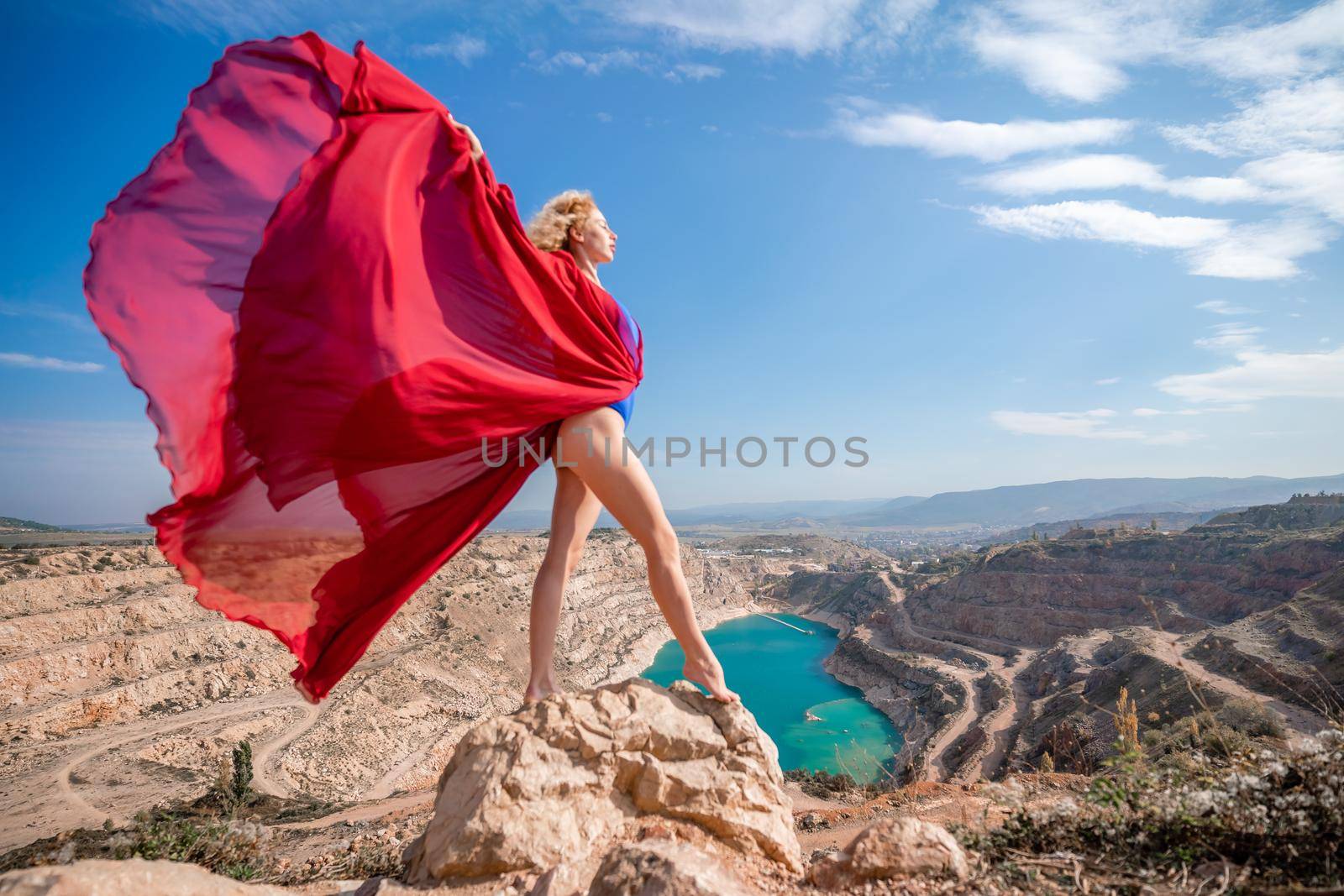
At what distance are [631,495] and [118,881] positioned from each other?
1916mm

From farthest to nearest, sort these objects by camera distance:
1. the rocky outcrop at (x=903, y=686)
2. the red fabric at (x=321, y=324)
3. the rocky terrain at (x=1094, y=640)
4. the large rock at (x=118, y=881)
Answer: the rocky outcrop at (x=903, y=686)
the rocky terrain at (x=1094, y=640)
the red fabric at (x=321, y=324)
the large rock at (x=118, y=881)

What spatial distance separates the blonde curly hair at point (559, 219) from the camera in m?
2.88

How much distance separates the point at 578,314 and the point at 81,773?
74.7ft

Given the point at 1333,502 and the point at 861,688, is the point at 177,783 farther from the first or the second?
the point at 1333,502

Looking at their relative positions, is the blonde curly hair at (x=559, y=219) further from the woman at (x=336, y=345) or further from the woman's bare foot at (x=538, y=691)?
the woman's bare foot at (x=538, y=691)

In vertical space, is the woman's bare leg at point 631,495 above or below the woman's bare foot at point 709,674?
above

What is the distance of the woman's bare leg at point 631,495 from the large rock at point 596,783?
35 centimetres

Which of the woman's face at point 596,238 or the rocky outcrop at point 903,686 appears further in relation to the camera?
the rocky outcrop at point 903,686

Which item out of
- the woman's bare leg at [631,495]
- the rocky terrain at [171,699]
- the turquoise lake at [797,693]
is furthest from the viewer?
the turquoise lake at [797,693]

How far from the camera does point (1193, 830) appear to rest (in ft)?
6.86

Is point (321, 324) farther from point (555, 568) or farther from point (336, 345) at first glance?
point (555, 568)

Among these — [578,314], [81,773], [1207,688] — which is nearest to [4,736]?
[81,773]

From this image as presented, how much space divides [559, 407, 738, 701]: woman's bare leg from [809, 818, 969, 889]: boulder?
0.76 meters

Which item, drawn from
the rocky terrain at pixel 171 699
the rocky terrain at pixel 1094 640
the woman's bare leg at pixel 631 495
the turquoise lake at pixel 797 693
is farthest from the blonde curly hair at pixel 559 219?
the turquoise lake at pixel 797 693
